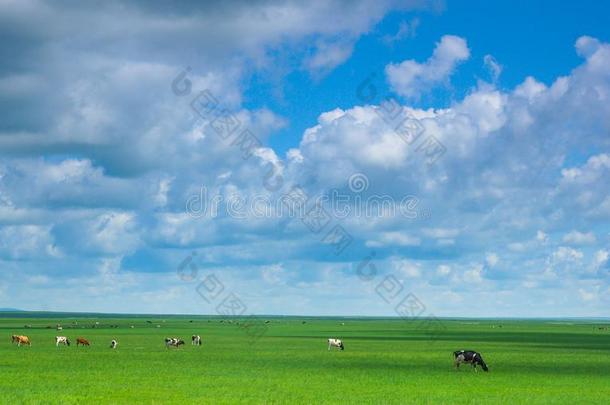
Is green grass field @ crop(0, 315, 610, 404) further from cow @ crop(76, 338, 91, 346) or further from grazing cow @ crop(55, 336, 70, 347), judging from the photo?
grazing cow @ crop(55, 336, 70, 347)

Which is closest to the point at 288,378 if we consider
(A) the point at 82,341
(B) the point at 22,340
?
(A) the point at 82,341

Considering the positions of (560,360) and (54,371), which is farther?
(560,360)

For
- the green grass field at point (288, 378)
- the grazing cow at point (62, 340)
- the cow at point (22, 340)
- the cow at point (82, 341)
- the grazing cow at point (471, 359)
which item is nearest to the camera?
the green grass field at point (288, 378)

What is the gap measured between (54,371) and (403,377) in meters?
19.1

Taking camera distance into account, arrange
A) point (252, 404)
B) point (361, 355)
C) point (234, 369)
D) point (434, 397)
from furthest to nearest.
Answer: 1. point (361, 355)
2. point (234, 369)
3. point (434, 397)
4. point (252, 404)

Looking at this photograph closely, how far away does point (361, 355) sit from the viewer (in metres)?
57.9

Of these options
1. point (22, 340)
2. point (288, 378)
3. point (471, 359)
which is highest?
point (471, 359)

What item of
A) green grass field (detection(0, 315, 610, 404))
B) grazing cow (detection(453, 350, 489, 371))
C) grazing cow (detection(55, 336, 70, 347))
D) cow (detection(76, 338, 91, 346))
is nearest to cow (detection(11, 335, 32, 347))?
grazing cow (detection(55, 336, 70, 347))

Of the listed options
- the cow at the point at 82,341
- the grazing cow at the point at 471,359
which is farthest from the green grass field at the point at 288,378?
the cow at the point at 82,341

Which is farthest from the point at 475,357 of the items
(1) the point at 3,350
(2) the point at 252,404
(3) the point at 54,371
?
(1) the point at 3,350

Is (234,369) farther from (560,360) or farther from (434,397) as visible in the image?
(560,360)

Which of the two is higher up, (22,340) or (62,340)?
(62,340)

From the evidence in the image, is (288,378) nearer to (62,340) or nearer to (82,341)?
(82,341)

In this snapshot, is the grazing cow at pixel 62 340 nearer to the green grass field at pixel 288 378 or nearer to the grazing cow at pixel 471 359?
the green grass field at pixel 288 378
